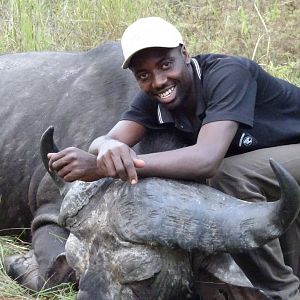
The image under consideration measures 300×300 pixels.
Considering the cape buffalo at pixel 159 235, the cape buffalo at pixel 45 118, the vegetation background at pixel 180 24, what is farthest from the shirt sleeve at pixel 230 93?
the vegetation background at pixel 180 24

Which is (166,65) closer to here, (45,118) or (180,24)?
(45,118)

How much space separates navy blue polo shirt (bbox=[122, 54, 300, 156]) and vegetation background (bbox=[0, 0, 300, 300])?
3671mm

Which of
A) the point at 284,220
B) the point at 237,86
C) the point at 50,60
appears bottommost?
the point at 50,60

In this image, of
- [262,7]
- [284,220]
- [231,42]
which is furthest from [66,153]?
[262,7]

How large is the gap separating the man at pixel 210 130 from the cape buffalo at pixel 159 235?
0.12 meters

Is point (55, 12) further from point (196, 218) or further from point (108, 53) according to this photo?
point (196, 218)

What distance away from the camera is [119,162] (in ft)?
13.2

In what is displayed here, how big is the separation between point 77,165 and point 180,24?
217 inches

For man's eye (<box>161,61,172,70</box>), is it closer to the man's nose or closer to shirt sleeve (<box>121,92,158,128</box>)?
the man's nose

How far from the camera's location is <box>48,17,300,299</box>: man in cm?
415

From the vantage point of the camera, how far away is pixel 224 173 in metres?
4.53

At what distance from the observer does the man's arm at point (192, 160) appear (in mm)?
4133

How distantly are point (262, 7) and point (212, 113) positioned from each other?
5.58 metres

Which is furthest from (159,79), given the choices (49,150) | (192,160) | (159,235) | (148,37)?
(159,235)
